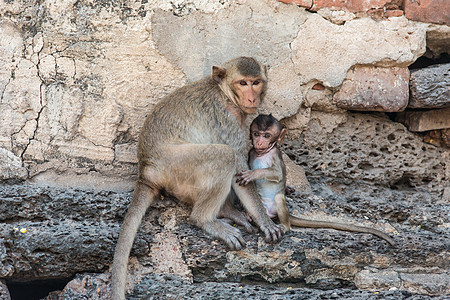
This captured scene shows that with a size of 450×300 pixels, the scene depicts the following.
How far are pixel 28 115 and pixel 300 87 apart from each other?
6.35 feet

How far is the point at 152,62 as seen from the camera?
407 cm

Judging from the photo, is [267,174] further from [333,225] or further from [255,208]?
[333,225]

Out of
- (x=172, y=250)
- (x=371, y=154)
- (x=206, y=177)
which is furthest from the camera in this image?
(x=371, y=154)

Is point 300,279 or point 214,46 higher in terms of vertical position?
point 214,46

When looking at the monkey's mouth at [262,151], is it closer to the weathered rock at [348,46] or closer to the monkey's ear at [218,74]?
the monkey's ear at [218,74]

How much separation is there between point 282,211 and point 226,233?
0.46 m

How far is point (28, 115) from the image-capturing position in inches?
151

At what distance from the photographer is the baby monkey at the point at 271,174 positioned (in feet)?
12.1

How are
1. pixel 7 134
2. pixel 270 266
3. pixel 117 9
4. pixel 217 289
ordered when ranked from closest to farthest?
pixel 217 289 < pixel 270 266 < pixel 7 134 < pixel 117 9

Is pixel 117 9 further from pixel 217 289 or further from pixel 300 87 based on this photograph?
pixel 217 289

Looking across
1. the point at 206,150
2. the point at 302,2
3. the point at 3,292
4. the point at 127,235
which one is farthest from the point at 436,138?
the point at 3,292

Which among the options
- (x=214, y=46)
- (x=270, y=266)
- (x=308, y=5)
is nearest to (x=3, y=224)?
(x=270, y=266)

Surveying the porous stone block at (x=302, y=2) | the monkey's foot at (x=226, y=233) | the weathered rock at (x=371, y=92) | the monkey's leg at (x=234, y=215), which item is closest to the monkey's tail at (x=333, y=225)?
the monkey's leg at (x=234, y=215)

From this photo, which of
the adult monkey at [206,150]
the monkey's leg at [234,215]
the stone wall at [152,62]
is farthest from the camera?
the stone wall at [152,62]
